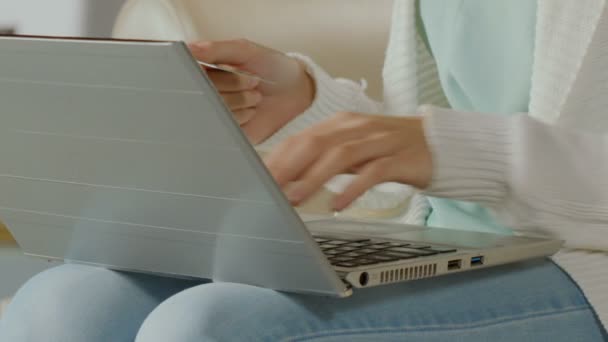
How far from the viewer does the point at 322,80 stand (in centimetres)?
98

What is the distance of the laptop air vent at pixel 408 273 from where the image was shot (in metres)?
0.56

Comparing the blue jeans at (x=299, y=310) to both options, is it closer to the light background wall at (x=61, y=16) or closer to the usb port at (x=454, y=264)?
the usb port at (x=454, y=264)

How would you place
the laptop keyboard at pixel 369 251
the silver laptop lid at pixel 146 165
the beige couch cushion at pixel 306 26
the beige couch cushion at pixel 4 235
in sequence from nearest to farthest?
the silver laptop lid at pixel 146 165 → the laptop keyboard at pixel 369 251 → the beige couch cushion at pixel 306 26 → the beige couch cushion at pixel 4 235

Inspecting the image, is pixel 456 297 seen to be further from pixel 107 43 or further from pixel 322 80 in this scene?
pixel 322 80

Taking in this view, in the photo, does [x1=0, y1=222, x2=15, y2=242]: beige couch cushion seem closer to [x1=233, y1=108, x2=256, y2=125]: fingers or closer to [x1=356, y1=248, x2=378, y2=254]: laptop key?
[x1=233, y1=108, x2=256, y2=125]: fingers

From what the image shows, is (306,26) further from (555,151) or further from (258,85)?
(555,151)

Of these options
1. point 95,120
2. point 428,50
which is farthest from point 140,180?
point 428,50

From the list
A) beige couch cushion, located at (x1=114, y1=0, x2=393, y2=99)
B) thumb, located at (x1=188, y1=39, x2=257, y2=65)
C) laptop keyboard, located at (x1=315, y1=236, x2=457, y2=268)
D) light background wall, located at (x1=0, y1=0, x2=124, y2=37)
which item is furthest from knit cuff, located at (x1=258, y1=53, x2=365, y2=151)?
light background wall, located at (x1=0, y1=0, x2=124, y2=37)

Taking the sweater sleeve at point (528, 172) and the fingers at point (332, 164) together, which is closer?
the fingers at point (332, 164)

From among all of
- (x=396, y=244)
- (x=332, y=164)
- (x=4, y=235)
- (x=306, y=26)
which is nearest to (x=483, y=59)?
(x=396, y=244)

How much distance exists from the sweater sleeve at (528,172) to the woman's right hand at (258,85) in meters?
0.18

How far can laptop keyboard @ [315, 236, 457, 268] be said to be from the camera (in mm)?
592

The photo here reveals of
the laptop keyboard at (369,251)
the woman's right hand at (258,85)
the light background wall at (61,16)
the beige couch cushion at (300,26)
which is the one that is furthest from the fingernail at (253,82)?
the light background wall at (61,16)

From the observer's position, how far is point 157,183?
1.79ft
